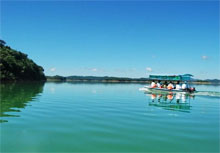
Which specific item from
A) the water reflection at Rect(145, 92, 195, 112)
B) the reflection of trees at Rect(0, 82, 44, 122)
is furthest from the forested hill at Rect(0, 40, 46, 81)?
the water reflection at Rect(145, 92, 195, 112)

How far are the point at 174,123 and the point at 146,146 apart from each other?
15.1ft

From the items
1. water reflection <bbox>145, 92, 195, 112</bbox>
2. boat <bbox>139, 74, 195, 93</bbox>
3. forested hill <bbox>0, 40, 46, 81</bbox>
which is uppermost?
forested hill <bbox>0, 40, 46, 81</bbox>

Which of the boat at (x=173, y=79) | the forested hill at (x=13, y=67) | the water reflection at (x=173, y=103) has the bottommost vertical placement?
the water reflection at (x=173, y=103)

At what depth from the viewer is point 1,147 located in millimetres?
7535

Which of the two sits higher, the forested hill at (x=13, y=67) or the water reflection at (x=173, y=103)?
the forested hill at (x=13, y=67)

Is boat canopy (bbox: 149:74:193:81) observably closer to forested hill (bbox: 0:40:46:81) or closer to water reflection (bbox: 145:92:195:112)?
water reflection (bbox: 145:92:195:112)

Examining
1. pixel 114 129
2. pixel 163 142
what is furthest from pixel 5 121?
pixel 163 142

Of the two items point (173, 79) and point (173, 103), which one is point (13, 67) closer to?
point (173, 79)

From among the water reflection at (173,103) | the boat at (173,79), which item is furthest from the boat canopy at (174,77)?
the water reflection at (173,103)

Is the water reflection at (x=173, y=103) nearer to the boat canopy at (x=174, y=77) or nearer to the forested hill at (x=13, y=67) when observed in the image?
the boat canopy at (x=174, y=77)

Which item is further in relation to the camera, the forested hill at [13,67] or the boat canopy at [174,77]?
the forested hill at [13,67]

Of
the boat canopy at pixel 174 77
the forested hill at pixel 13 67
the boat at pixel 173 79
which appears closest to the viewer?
the boat at pixel 173 79

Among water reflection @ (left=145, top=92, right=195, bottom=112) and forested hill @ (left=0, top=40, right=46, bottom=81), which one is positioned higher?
forested hill @ (left=0, top=40, right=46, bottom=81)

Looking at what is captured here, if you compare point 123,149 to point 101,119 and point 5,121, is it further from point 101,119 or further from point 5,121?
point 5,121
